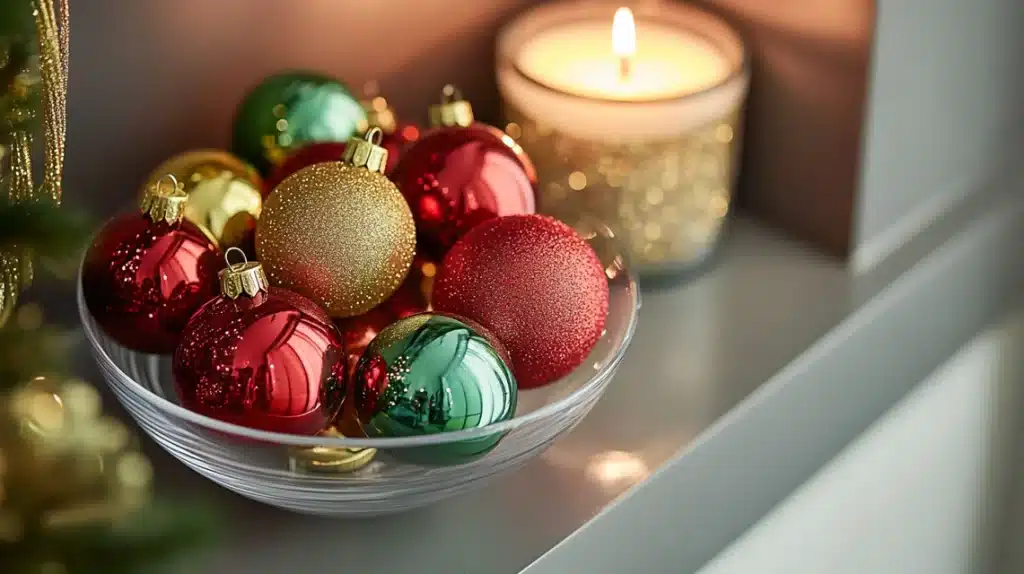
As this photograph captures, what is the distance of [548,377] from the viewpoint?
568 millimetres

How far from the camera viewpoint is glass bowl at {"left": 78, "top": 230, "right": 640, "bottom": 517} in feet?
1.58

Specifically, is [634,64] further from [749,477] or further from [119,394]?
[119,394]

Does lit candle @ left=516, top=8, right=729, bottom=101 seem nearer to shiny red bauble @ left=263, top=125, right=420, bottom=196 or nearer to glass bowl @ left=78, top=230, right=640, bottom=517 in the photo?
shiny red bauble @ left=263, top=125, right=420, bottom=196

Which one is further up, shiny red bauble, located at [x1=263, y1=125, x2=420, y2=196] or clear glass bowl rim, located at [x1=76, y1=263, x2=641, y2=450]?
shiny red bauble, located at [x1=263, y1=125, x2=420, y2=196]

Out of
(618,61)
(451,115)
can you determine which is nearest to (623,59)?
(618,61)

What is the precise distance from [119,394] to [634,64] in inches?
16.0

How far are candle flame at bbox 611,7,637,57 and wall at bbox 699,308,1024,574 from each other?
0.92ft

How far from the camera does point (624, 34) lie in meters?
0.73

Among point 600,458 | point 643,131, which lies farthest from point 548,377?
point 643,131

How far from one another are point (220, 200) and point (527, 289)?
0.17 meters

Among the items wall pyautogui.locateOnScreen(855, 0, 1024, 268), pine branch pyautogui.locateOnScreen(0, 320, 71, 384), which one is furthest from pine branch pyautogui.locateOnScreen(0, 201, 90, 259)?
wall pyautogui.locateOnScreen(855, 0, 1024, 268)

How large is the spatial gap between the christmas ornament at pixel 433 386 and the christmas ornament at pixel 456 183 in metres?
0.11

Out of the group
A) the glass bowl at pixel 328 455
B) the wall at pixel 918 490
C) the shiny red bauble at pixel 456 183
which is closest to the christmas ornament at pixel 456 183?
the shiny red bauble at pixel 456 183

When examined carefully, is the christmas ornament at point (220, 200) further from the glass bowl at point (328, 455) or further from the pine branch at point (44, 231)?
the pine branch at point (44, 231)
